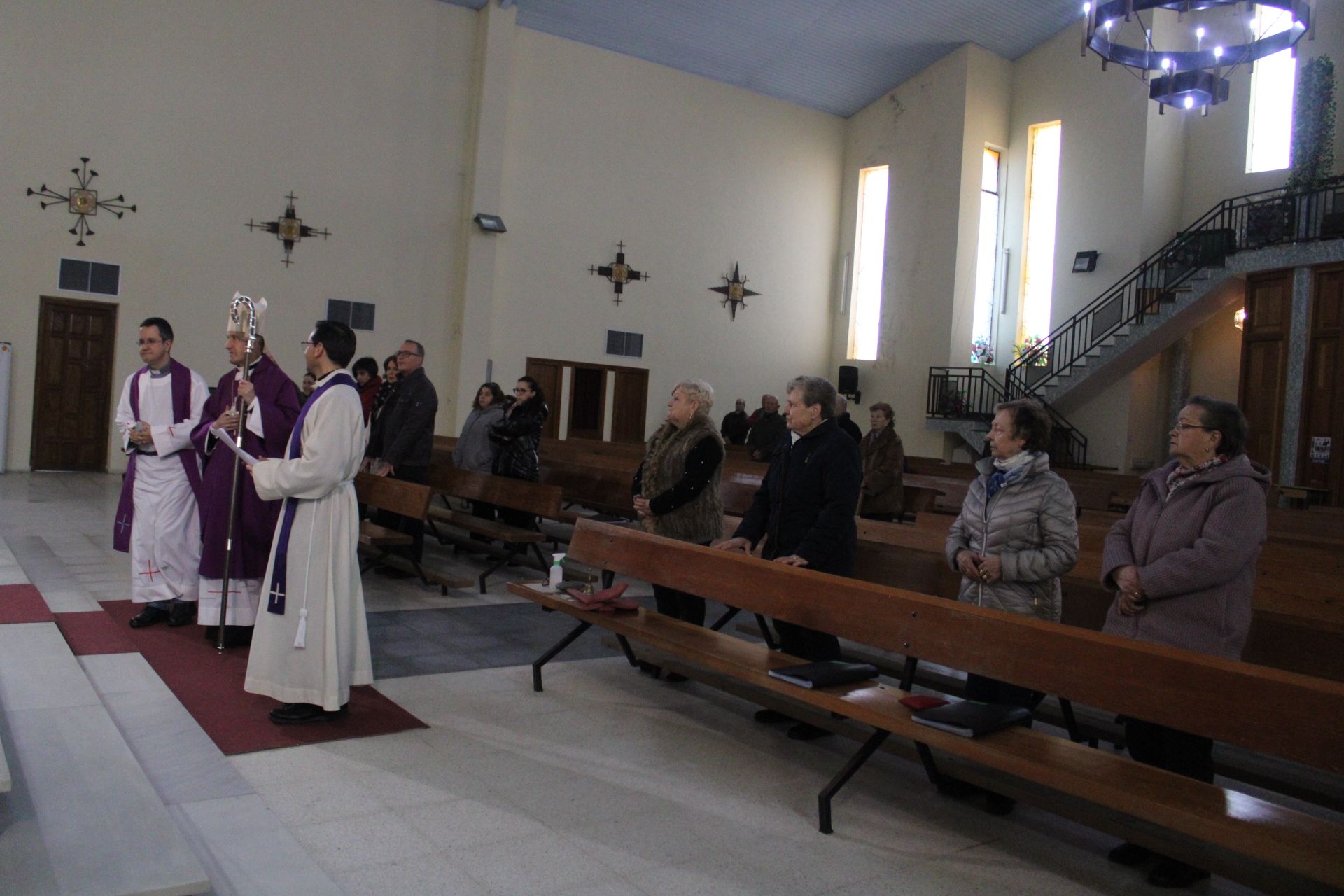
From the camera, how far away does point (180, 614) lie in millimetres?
4820

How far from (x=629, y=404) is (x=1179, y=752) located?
1359 cm

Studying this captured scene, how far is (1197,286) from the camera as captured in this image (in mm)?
13477

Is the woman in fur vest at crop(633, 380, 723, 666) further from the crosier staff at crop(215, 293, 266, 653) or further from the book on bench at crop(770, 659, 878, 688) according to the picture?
the crosier staff at crop(215, 293, 266, 653)

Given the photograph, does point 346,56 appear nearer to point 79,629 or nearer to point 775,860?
point 79,629

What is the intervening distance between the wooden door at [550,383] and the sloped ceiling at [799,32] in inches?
187

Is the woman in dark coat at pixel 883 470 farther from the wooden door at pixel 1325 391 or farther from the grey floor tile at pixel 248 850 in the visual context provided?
the wooden door at pixel 1325 391

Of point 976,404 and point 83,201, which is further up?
point 83,201

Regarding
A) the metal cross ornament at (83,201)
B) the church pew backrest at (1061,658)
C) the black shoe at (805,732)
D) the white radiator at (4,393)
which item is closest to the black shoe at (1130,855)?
the church pew backrest at (1061,658)

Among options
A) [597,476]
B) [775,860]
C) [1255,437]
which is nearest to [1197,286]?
[1255,437]

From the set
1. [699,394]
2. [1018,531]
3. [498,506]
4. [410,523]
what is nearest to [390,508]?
[410,523]

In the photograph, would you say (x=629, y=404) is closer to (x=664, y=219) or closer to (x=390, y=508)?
(x=664, y=219)

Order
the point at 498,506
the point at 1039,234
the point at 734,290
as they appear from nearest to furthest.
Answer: the point at 498,506 → the point at 1039,234 → the point at 734,290

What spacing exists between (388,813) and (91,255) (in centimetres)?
1124

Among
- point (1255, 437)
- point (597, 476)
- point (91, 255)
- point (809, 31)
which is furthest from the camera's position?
point (809, 31)
